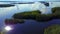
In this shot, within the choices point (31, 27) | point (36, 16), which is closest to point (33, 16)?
point (36, 16)

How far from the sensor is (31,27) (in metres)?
1.99

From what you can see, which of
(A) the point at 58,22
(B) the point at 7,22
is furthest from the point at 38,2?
(B) the point at 7,22

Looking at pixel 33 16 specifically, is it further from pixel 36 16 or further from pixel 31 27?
pixel 31 27

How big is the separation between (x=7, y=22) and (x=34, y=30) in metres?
0.38

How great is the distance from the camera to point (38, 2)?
7.30ft

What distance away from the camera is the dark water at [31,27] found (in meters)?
1.91

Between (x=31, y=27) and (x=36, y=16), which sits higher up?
(x=36, y=16)

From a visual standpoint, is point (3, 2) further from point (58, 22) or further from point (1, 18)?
point (58, 22)

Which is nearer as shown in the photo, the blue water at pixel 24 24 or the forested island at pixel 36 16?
the blue water at pixel 24 24

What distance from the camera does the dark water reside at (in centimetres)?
191

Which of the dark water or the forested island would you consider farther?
the forested island

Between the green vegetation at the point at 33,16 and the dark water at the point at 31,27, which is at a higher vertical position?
the green vegetation at the point at 33,16

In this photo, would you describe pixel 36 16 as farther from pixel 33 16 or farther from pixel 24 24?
pixel 24 24

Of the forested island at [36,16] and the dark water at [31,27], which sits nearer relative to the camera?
the dark water at [31,27]
